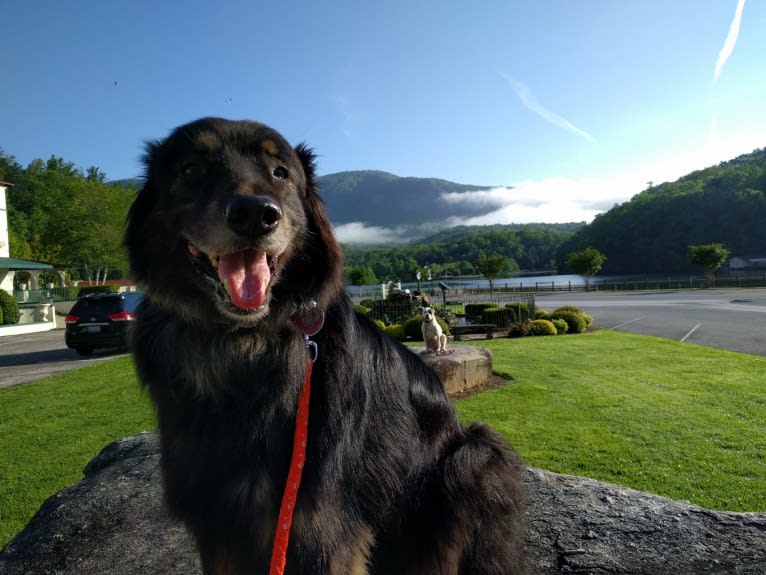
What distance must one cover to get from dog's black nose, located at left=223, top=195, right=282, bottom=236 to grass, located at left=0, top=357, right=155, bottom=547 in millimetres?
4215

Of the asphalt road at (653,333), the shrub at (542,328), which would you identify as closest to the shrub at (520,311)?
the shrub at (542,328)

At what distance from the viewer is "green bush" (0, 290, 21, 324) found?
2983 cm

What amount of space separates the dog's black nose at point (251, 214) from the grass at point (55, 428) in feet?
13.8

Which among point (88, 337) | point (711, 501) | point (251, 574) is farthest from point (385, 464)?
point (88, 337)

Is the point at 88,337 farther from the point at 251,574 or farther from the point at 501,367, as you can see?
the point at 251,574

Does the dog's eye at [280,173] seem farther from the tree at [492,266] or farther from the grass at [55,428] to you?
the tree at [492,266]

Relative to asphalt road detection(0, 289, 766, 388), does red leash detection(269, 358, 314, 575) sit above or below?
above

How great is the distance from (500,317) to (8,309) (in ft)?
96.3

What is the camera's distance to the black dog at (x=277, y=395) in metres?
2.15

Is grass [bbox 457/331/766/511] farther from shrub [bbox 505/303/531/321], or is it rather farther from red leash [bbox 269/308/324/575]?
shrub [bbox 505/303/531/321]

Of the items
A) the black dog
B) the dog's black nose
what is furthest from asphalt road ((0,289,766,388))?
the dog's black nose

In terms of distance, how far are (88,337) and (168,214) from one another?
57.1ft

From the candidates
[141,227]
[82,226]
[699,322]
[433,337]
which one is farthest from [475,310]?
[82,226]

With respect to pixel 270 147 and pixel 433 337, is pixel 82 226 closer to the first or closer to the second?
pixel 433 337
